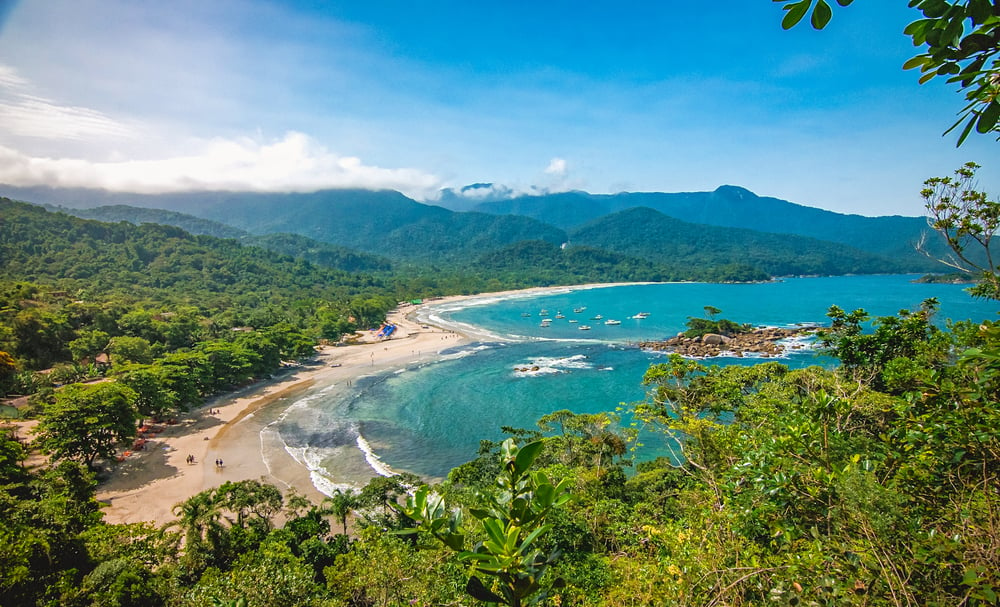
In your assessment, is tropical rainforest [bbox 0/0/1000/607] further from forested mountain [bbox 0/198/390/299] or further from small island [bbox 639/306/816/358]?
forested mountain [bbox 0/198/390/299]

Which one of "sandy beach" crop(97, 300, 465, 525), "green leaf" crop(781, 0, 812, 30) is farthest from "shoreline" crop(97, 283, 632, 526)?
"green leaf" crop(781, 0, 812, 30)

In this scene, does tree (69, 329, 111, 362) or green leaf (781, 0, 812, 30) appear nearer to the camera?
green leaf (781, 0, 812, 30)

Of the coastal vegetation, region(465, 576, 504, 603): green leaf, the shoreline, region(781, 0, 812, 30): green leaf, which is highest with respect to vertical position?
region(781, 0, 812, 30): green leaf

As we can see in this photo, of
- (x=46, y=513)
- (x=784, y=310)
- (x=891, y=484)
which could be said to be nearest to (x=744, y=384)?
(x=891, y=484)

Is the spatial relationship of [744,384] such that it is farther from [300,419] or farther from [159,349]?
[159,349]

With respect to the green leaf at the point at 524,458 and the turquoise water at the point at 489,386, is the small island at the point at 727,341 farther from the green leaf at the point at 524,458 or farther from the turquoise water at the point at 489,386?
the green leaf at the point at 524,458

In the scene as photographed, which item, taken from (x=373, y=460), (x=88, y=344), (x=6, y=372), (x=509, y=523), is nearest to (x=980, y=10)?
(x=509, y=523)

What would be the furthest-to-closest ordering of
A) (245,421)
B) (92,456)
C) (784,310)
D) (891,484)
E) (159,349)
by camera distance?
(784,310)
(159,349)
(245,421)
(92,456)
(891,484)
